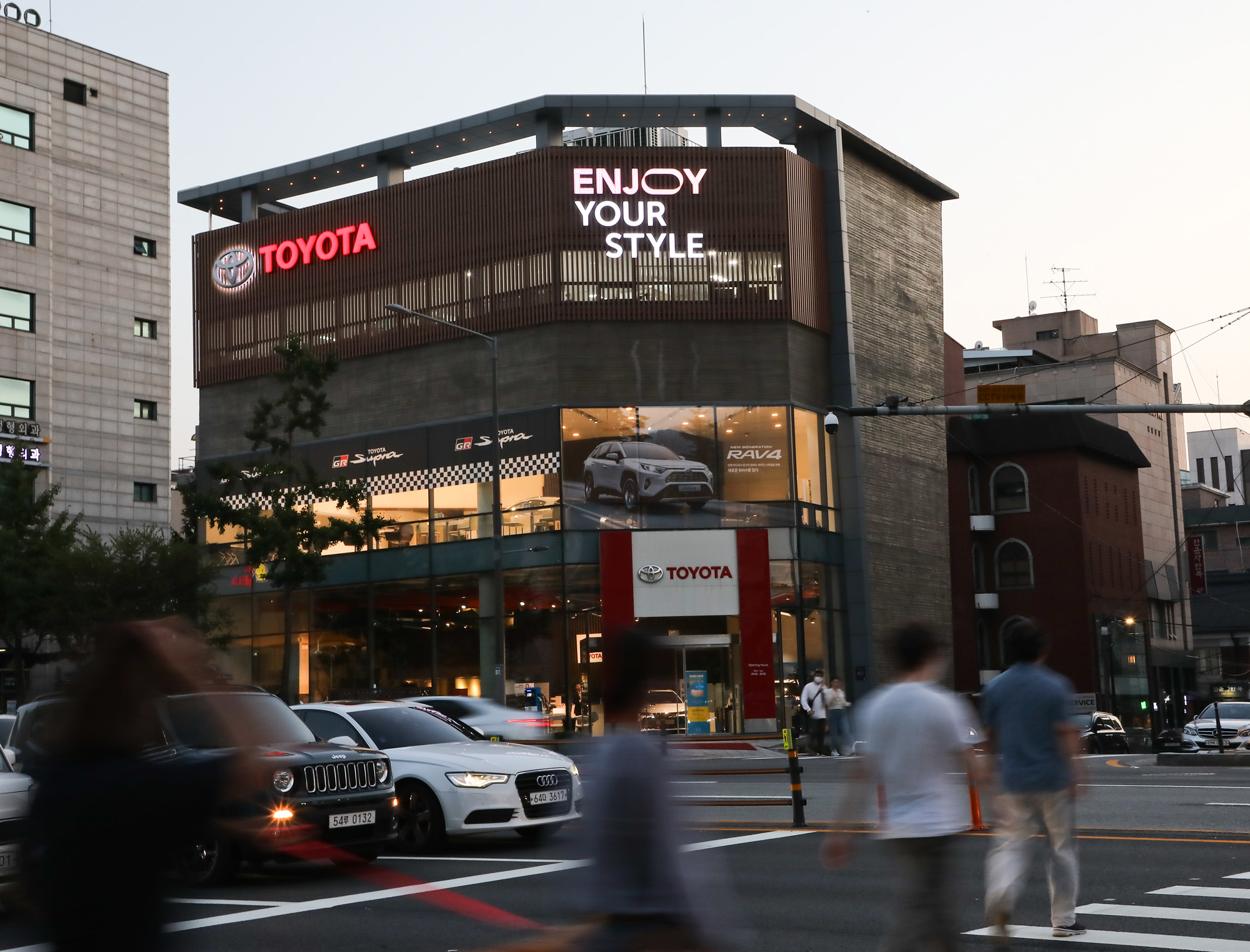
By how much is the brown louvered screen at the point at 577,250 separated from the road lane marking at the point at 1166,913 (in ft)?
115

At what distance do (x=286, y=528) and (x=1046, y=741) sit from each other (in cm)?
3112

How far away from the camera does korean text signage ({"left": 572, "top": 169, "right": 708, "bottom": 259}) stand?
45.0m

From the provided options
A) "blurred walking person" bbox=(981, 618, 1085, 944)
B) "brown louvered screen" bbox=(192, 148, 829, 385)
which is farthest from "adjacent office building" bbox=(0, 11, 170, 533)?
"blurred walking person" bbox=(981, 618, 1085, 944)

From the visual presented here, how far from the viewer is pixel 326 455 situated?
4922cm

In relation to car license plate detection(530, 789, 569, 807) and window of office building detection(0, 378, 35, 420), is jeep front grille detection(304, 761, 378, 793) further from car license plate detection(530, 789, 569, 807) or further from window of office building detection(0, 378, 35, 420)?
window of office building detection(0, 378, 35, 420)

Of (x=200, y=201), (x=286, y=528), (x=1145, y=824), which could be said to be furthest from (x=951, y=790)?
(x=200, y=201)

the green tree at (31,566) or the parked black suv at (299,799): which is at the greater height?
the green tree at (31,566)

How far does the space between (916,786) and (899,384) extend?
142 feet

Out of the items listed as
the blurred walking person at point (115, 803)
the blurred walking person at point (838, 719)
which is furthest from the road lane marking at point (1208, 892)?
the blurred walking person at point (838, 719)

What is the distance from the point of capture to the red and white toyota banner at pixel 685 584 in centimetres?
4347

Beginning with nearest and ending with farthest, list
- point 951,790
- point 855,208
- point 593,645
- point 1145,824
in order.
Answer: point 951,790 < point 1145,824 < point 593,645 < point 855,208

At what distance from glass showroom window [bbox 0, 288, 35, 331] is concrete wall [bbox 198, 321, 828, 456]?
2090 cm

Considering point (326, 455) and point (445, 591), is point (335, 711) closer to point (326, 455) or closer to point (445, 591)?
point (445, 591)

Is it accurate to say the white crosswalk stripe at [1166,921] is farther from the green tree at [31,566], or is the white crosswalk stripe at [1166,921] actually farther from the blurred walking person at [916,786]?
the green tree at [31,566]
